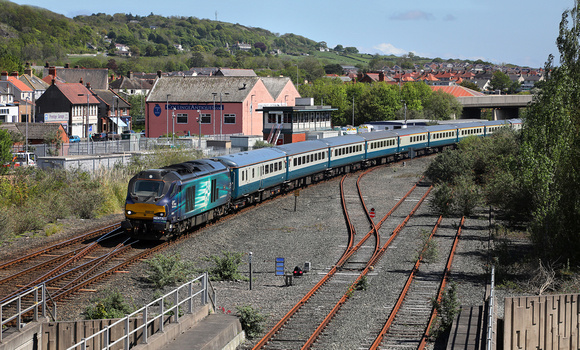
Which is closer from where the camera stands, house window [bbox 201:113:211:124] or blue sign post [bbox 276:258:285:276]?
blue sign post [bbox 276:258:285:276]

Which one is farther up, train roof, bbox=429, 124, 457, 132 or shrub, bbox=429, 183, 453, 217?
train roof, bbox=429, 124, 457, 132

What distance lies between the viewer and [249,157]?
35.6 m

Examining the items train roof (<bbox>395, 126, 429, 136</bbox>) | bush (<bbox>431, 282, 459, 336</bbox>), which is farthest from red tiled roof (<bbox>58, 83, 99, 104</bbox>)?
bush (<bbox>431, 282, 459, 336</bbox>)

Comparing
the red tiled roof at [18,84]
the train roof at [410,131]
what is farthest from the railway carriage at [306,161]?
the red tiled roof at [18,84]

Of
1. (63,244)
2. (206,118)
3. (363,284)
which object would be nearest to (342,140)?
(206,118)

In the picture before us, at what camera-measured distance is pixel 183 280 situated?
2086cm

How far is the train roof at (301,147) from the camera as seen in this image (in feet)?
136

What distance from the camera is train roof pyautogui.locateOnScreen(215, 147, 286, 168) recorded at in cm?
3294

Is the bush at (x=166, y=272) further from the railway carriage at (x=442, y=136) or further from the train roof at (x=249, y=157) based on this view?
the railway carriage at (x=442, y=136)

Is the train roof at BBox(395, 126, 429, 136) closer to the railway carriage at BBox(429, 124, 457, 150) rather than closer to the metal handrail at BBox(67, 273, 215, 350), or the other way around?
the railway carriage at BBox(429, 124, 457, 150)

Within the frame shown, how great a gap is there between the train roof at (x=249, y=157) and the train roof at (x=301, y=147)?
3.32 feet

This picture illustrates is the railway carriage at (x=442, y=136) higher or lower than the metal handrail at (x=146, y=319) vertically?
higher

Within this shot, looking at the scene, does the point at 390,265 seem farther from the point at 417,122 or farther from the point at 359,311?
the point at 417,122

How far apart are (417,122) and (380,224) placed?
56514mm
